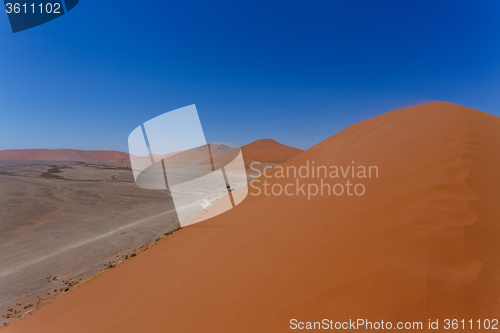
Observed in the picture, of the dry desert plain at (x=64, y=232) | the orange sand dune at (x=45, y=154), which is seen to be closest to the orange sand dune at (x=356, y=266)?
the dry desert plain at (x=64, y=232)

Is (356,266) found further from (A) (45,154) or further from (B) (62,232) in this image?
(A) (45,154)

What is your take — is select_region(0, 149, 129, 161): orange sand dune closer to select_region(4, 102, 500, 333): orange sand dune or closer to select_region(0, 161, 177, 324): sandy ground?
select_region(0, 161, 177, 324): sandy ground

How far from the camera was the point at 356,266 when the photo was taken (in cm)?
258

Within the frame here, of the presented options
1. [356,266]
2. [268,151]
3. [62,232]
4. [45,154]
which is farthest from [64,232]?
[45,154]

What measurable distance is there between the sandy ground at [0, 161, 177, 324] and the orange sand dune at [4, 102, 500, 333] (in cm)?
412

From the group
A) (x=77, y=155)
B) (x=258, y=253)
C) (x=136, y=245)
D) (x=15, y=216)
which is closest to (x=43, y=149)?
(x=77, y=155)

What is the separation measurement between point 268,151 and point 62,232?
8313cm

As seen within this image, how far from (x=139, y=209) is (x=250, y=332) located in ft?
72.8

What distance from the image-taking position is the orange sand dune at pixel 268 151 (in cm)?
8994

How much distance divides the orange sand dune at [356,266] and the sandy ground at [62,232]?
4.12 meters

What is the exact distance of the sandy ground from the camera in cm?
875

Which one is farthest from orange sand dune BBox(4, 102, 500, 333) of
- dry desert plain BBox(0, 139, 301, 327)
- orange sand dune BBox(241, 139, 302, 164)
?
orange sand dune BBox(241, 139, 302, 164)

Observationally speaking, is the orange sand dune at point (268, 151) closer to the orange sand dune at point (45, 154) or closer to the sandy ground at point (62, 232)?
the sandy ground at point (62, 232)

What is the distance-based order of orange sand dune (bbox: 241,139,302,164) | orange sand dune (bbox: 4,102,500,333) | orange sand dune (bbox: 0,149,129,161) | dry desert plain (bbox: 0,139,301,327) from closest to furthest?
orange sand dune (bbox: 4,102,500,333) < dry desert plain (bbox: 0,139,301,327) < orange sand dune (bbox: 241,139,302,164) < orange sand dune (bbox: 0,149,129,161)
